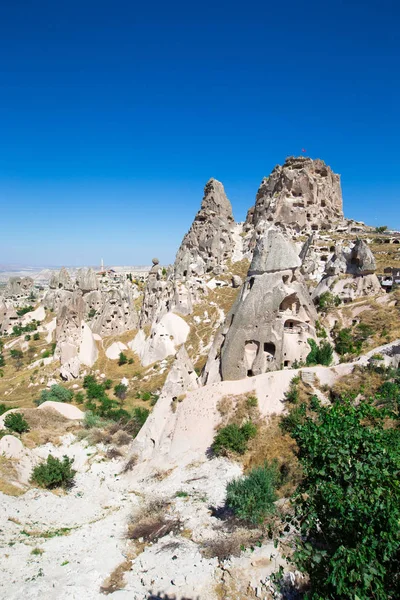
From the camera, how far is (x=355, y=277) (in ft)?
100.0

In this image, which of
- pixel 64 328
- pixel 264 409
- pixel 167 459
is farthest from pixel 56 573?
pixel 64 328

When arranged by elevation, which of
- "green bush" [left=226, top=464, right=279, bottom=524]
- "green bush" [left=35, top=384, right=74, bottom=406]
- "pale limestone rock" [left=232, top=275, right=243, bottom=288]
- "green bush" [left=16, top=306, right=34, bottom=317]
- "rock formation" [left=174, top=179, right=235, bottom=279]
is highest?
"rock formation" [left=174, top=179, right=235, bottom=279]

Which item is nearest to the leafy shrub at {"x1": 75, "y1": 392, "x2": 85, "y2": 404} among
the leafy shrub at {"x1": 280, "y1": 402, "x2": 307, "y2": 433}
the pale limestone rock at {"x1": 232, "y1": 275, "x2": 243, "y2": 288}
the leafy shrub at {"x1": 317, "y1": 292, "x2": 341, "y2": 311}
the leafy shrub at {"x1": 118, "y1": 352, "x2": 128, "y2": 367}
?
the leafy shrub at {"x1": 118, "y1": 352, "x2": 128, "y2": 367}

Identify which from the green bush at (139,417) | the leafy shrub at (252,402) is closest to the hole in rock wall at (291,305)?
the leafy shrub at (252,402)

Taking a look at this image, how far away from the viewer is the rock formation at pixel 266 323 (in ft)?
64.3

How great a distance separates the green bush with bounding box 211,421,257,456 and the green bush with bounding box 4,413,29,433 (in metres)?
11.2

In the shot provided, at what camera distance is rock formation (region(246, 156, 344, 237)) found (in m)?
58.0

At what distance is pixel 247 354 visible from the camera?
65.3 ft

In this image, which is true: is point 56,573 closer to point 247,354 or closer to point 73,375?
point 247,354

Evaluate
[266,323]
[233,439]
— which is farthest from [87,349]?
[233,439]

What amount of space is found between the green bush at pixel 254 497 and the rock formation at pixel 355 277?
68.4 feet

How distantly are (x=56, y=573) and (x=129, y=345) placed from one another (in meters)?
29.5

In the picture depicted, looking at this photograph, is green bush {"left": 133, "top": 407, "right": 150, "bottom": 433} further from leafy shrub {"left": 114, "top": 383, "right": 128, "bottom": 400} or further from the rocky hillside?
leafy shrub {"left": 114, "top": 383, "right": 128, "bottom": 400}

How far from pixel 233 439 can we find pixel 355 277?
21432 mm
